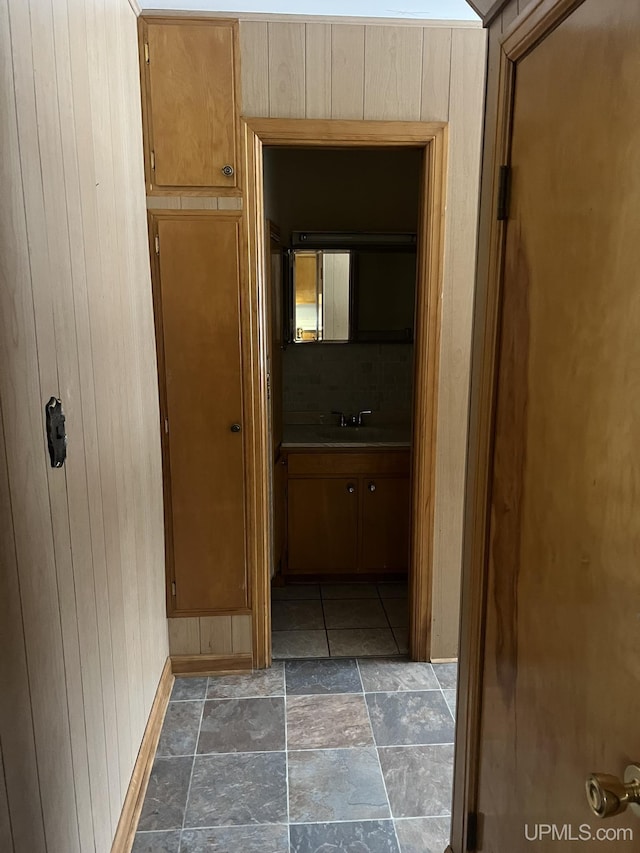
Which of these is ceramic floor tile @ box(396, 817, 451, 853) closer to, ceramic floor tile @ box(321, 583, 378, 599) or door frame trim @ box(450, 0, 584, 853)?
door frame trim @ box(450, 0, 584, 853)

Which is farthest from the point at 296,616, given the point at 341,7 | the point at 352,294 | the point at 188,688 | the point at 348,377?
the point at 341,7

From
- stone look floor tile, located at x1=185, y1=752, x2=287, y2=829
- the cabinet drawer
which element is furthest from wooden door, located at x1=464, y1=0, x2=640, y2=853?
the cabinet drawer

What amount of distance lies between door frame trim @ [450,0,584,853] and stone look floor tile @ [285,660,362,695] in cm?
104

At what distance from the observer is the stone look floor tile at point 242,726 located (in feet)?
7.47

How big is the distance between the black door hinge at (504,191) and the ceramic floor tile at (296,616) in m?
2.40

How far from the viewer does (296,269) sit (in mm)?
3764

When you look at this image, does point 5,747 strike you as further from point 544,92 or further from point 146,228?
point 146,228

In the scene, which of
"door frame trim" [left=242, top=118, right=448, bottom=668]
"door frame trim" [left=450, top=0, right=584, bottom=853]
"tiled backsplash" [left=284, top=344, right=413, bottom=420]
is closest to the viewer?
"door frame trim" [left=450, top=0, right=584, bottom=853]

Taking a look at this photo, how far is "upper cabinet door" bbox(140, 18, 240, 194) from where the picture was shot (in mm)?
2289

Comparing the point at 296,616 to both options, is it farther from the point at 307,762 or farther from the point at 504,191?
the point at 504,191

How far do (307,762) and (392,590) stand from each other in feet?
4.76

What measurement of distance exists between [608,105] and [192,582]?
7.68 feet

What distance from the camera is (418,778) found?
6.95 feet

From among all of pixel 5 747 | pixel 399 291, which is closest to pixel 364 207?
pixel 399 291
